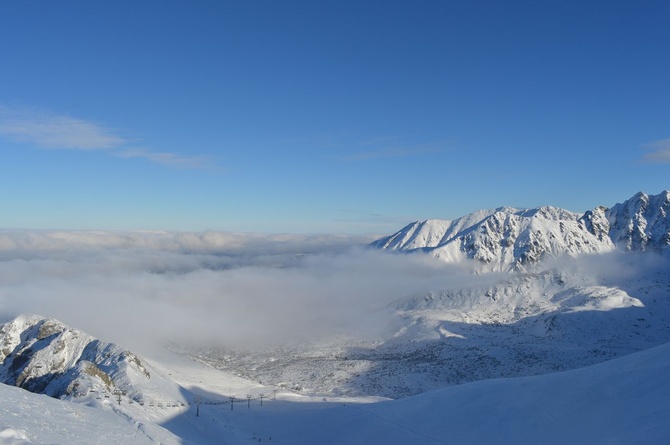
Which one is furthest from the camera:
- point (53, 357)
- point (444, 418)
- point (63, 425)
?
point (53, 357)

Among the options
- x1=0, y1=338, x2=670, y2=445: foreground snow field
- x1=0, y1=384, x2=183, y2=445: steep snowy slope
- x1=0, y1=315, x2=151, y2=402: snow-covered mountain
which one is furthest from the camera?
x1=0, y1=315, x2=151, y2=402: snow-covered mountain

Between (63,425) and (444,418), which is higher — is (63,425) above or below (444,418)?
above

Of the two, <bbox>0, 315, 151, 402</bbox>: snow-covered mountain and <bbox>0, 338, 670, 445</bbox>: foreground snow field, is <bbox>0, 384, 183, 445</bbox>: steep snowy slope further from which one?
<bbox>0, 315, 151, 402</bbox>: snow-covered mountain

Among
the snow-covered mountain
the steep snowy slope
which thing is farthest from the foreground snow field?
the snow-covered mountain

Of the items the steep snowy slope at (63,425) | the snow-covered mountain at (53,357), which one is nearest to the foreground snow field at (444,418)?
the steep snowy slope at (63,425)

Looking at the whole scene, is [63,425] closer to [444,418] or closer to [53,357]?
[444,418]

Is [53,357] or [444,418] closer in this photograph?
[444,418]

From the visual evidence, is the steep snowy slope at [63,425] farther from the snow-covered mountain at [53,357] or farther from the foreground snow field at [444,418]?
the snow-covered mountain at [53,357]

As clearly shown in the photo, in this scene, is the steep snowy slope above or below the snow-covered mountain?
above

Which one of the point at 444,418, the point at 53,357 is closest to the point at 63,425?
the point at 444,418
